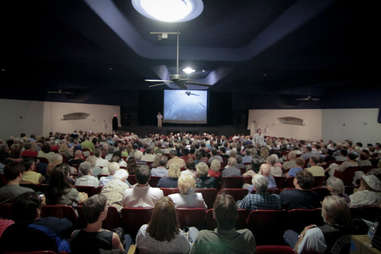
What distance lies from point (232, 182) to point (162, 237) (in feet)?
9.05

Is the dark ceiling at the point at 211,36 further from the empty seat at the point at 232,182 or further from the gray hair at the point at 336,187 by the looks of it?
the empty seat at the point at 232,182

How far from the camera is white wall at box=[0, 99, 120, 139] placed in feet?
37.3

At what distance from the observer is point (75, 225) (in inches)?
98.1

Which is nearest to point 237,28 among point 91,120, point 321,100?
point 321,100

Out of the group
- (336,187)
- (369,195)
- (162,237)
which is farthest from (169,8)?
(369,195)

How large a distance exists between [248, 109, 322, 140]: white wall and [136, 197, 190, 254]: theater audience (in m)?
14.6

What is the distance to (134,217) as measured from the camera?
2.50 metres

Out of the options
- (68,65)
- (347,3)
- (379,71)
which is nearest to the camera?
(347,3)

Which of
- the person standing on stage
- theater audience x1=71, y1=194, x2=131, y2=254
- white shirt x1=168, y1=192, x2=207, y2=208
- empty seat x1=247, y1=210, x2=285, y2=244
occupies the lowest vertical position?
empty seat x1=247, y1=210, x2=285, y2=244

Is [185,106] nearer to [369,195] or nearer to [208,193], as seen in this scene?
[208,193]

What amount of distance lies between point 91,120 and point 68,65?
816cm

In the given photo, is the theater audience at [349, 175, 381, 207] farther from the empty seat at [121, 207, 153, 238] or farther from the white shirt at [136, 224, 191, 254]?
the empty seat at [121, 207, 153, 238]

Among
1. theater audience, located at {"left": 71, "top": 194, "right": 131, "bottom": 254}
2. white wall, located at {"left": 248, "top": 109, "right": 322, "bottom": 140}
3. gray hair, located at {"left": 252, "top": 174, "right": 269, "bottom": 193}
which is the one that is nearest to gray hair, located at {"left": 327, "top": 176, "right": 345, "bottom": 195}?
gray hair, located at {"left": 252, "top": 174, "right": 269, "bottom": 193}

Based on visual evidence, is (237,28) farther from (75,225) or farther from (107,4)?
(75,225)
